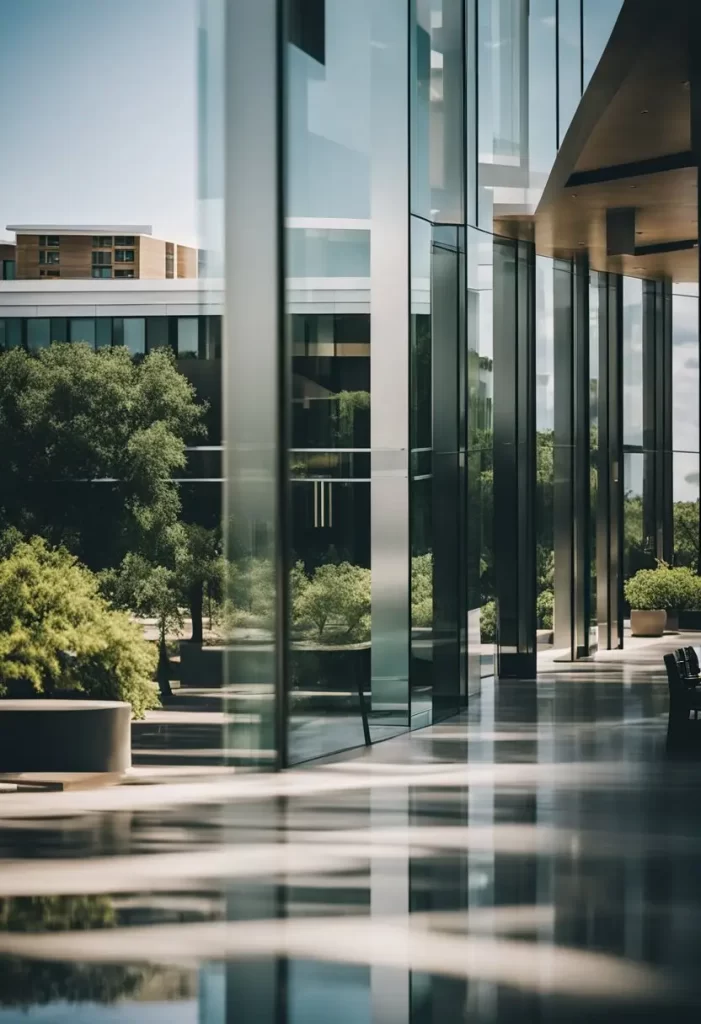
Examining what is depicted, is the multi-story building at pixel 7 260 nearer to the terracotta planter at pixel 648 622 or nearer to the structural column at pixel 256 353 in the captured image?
the terracotta planter at pixel 648 622

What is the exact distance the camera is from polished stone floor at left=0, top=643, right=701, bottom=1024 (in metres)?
5.91

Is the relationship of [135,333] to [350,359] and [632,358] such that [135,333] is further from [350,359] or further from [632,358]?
[350,359]

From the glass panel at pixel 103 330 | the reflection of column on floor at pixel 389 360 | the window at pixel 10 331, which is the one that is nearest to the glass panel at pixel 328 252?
the reflection of column on floor at pixel 389 360

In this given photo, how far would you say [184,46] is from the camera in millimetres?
44219

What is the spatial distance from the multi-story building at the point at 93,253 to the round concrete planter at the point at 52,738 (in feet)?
142

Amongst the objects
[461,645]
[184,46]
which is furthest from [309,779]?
[184,46]

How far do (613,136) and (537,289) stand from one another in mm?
6320


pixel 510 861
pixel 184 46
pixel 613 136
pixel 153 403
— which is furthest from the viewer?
pixel 184 46

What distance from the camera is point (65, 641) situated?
39.9 ft

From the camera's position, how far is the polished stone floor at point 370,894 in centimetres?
591

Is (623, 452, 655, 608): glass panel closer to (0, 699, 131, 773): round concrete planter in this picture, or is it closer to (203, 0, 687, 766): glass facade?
(203, 0, 687, 766): glass facade

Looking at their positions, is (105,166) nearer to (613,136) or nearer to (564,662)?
(564,662)

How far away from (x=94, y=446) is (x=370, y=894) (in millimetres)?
21219

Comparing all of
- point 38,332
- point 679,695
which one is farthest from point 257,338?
point 38,332
